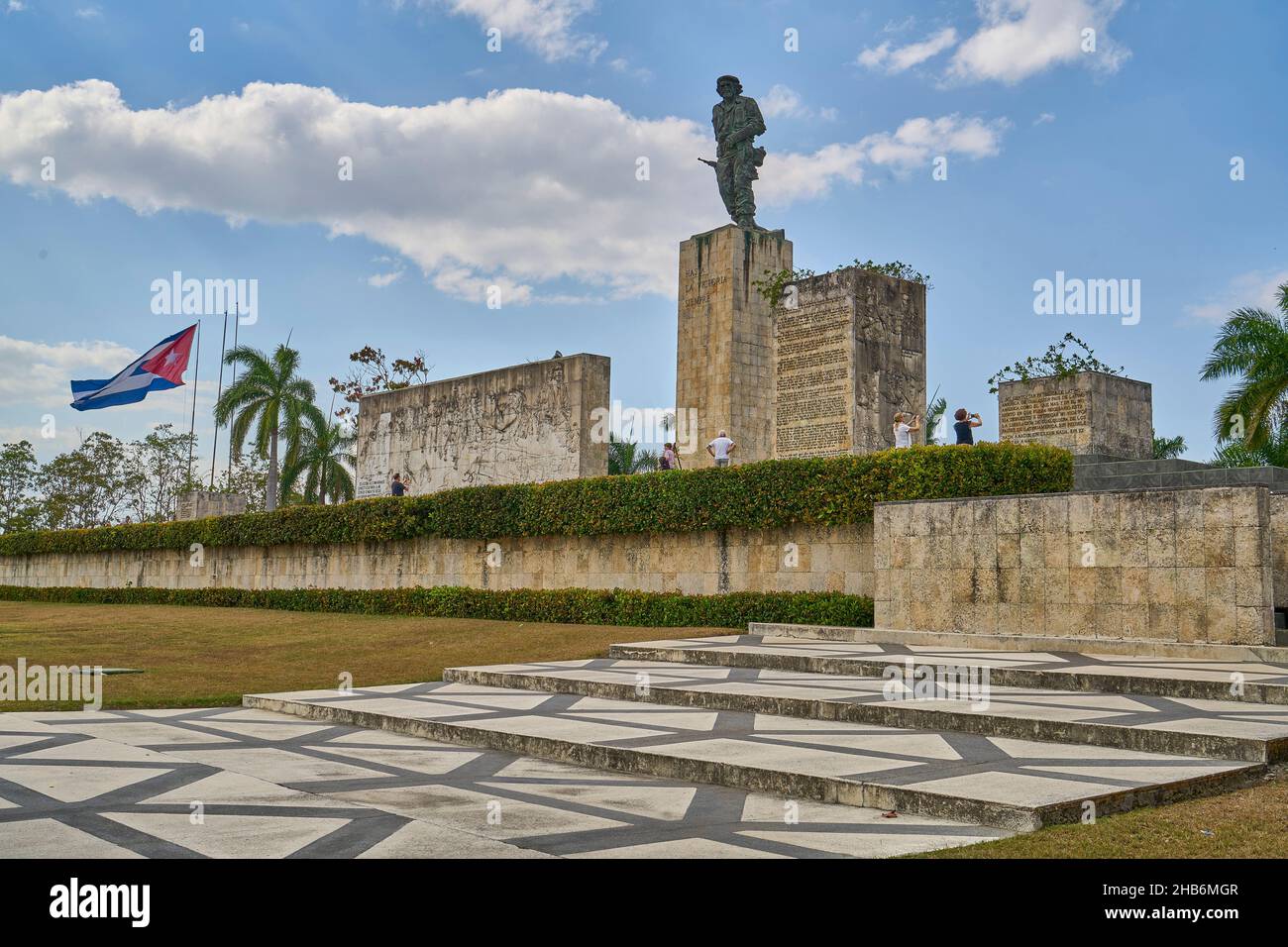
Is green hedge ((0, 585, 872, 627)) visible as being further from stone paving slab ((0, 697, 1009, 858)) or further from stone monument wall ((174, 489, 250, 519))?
stone monument wall ((174, 489, 250, 519))

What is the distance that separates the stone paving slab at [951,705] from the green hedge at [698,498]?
377 centimetres

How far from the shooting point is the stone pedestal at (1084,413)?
19688 mm

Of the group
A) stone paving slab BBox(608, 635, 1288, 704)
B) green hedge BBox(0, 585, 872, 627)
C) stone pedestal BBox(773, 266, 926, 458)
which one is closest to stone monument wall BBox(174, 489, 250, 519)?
green hedge BBox(0, 585, 872, 627)

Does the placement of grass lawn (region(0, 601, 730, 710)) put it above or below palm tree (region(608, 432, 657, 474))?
below

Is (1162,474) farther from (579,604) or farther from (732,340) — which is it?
(732,340)

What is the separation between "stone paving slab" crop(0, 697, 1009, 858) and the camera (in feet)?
12.3

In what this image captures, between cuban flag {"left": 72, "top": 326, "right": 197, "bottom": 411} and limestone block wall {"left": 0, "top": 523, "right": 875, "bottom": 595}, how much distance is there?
4195mm

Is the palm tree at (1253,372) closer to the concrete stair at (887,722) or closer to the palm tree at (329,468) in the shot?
the concrete stair at (887,722)

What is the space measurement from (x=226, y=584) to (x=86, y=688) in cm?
1742

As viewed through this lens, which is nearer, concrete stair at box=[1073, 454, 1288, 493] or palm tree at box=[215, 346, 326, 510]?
→ concrete stair at box=[1073, 454, 1288, 493]

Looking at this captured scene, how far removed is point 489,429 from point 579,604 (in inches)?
252

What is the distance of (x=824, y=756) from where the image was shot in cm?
536

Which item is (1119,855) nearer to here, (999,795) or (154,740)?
(999,795)

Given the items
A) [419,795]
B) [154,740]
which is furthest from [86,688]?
[419,795]
